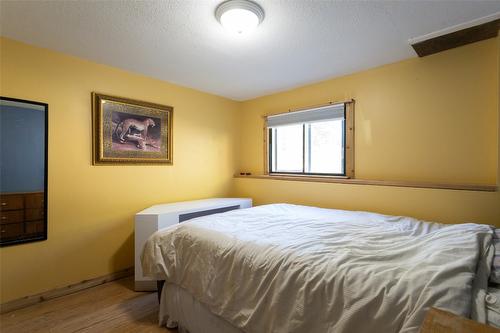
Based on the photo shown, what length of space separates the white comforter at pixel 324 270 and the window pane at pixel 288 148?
154cm

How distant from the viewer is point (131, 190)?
2.72 m

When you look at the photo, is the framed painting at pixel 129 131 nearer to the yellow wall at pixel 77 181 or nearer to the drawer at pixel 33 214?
the yellow wall at pixel 77 181

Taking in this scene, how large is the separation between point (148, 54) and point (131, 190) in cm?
148

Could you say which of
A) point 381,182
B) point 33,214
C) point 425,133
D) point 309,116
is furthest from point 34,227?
point 425,133

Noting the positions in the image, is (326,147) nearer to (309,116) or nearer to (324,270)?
(309,116)

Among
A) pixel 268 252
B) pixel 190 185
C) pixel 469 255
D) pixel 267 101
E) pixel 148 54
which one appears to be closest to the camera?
pixel 469 255

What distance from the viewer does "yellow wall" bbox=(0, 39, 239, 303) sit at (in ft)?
6.68

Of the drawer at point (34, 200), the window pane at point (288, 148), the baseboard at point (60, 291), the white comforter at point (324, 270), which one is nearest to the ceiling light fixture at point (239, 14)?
the white comforter at point (324, 270)

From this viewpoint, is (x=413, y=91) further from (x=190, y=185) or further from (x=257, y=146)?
(x=190, y=185)

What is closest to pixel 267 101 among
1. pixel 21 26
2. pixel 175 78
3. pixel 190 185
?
pixel 175 78

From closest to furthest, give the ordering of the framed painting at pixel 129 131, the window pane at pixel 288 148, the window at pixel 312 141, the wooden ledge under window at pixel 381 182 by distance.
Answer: the wooden ledge under window at pixel 381 182 < the framed painting at pixel 129 131 < the window at pixel 312 141 < the window pane at pixel 288 148

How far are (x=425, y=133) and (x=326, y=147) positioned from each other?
106 cm

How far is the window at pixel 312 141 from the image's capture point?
281 cm

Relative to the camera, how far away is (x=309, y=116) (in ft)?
10.1
